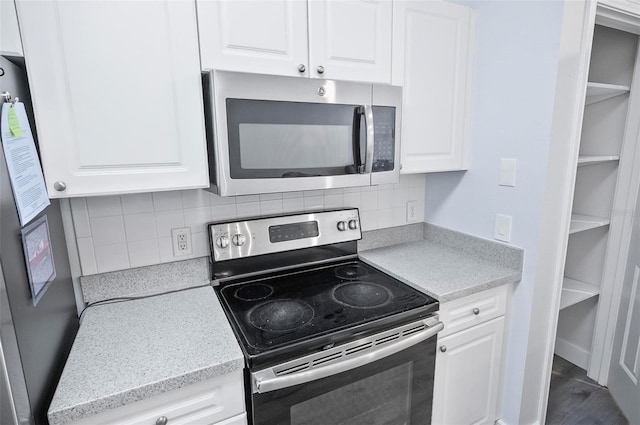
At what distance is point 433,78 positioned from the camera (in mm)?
1517

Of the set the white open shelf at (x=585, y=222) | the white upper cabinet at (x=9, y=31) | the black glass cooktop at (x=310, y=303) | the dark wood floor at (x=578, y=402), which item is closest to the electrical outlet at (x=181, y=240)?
the black glass cooktop at (x=310, y=303)

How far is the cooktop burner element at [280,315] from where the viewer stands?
1.16 meters

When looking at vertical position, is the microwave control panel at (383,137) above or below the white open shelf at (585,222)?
above

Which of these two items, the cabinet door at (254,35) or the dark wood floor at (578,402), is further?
the dark wood floor at (578,402)

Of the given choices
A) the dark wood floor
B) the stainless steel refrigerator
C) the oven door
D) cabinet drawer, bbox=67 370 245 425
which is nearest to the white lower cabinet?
the oven door

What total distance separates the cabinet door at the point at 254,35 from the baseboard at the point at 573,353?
241 cm

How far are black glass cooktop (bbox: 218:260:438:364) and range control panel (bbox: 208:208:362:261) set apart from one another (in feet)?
0.45

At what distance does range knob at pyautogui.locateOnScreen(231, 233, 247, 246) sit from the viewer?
1477 millimetres

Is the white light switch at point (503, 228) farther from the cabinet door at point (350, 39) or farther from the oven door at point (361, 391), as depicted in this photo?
the cabinet door at point (350, 39)

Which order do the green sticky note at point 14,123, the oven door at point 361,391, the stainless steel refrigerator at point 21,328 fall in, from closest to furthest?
Answer: the stainless steel refrigerator at point 21,328
the green sticky note at point 14,123
the oven door at point 361,391

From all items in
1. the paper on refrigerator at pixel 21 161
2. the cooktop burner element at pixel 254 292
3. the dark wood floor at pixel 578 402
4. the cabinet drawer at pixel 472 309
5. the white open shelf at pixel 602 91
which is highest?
the white open shelf at pixel 602 91

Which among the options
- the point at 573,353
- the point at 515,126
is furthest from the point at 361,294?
the point at 573,353

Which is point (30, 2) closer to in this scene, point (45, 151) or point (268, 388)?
point (45, 151)

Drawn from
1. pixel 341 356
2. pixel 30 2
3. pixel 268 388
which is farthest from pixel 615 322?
pixel 30 2
